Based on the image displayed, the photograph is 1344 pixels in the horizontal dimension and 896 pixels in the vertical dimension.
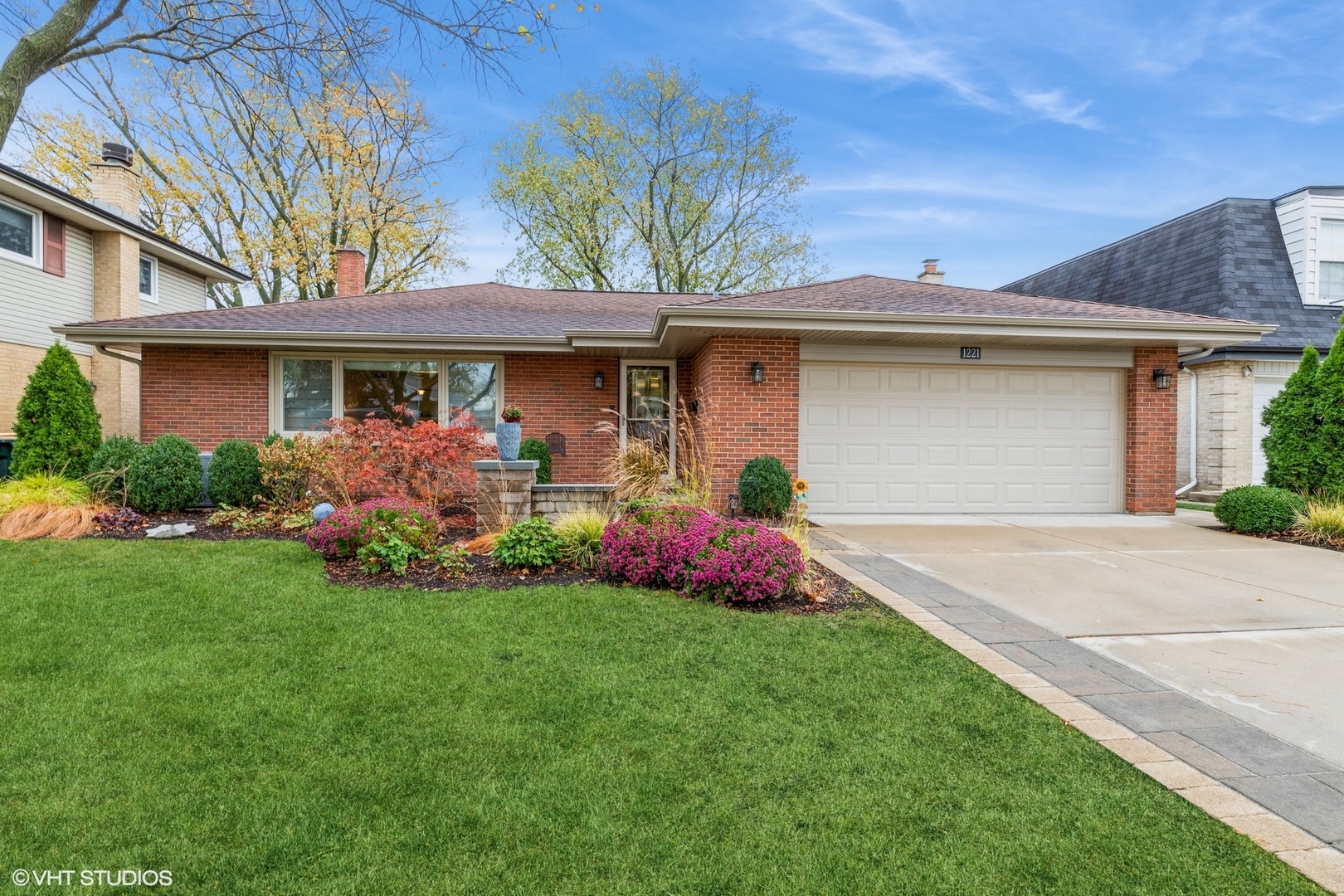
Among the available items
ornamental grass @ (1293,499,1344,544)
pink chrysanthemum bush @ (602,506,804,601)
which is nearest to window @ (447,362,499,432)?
pink chrysanthemum bush @ (602,506,804,601)

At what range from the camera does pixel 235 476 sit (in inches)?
320

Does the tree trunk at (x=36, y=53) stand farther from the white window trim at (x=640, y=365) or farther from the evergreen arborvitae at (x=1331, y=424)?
the evergreen arborvitae at (x=1331, y=424)

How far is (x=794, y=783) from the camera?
2426 mm

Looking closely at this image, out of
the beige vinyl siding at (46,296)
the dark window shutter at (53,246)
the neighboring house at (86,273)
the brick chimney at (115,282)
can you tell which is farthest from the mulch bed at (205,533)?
the dark window shutter at (53,246)

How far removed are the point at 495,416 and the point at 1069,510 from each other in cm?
886

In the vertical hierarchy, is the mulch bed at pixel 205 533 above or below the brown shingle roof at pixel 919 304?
below

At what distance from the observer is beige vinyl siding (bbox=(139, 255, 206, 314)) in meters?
14.8

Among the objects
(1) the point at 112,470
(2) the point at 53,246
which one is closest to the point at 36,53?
(1) the point at 112,470

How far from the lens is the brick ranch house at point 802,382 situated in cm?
854

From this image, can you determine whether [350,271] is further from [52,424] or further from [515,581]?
[515,581]

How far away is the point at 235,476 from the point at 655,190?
18.4 metres

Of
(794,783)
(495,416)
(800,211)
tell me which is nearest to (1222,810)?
(794,783)

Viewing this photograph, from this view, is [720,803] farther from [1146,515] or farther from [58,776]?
[1146,515]

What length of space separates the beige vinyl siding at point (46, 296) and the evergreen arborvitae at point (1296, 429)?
59.6 ft
